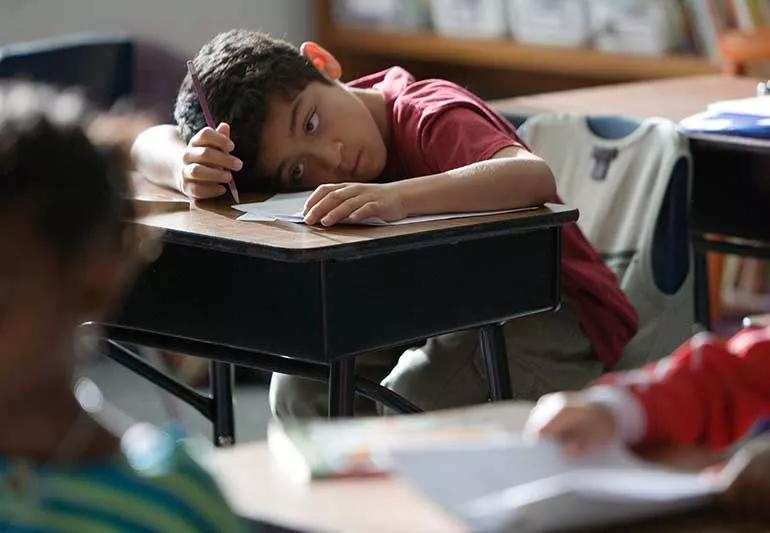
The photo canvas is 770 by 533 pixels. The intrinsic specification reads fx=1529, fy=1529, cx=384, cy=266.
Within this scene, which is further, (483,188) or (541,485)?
(483,188)

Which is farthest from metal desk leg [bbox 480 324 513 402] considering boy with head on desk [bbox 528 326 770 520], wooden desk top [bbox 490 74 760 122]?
boy with head on desk [bbox 528 326 770 520]

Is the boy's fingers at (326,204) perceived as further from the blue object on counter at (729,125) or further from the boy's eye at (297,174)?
the blue object on counter at (729,125)

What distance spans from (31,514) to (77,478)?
40mm

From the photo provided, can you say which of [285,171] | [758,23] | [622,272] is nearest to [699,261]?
[622,272]

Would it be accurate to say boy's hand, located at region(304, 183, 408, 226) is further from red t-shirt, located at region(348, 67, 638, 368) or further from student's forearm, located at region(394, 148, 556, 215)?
red t-shirt, located at region(348, 67, 638, 368)

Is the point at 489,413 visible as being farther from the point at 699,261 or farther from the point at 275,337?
the point at 699,261

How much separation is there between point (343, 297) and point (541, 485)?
93 centimetres

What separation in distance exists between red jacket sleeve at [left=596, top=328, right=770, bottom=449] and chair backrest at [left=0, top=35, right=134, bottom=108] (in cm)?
285

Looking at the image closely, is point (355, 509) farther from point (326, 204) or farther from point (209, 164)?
point (209, 164)

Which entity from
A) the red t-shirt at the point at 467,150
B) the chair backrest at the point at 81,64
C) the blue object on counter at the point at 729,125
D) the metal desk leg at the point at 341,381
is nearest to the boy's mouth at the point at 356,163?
the red t-shirt at the point at 467,150

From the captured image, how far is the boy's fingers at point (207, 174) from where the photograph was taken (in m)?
2.16

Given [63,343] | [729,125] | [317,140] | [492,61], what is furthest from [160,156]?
[492,61]

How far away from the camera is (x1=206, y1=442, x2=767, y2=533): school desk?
988mm

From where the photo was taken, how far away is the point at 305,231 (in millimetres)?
1928
